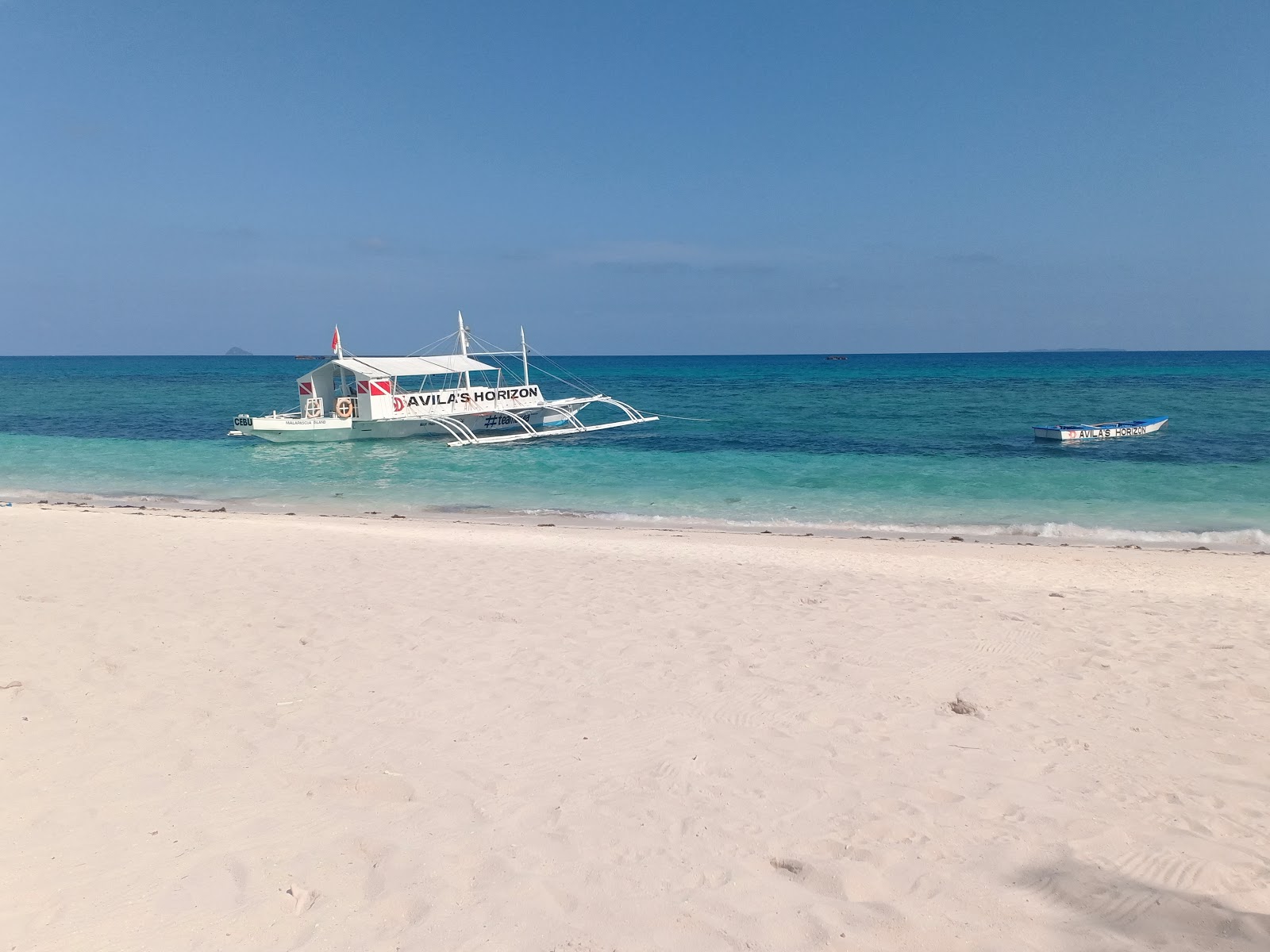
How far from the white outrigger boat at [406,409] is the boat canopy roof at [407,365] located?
0.10 feet

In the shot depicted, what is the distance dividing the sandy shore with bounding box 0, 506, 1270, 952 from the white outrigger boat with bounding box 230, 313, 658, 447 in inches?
866

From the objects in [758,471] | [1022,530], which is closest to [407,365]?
[758,471]

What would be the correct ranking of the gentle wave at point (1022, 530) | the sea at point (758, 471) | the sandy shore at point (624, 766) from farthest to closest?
1. the sea at point (758, 471)
2. the gentle wave at point (1022, 530)
3. the sandy shore at point (624, 766)

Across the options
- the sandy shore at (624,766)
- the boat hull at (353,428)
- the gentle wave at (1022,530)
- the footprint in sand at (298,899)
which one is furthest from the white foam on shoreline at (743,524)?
the footprint in sand at (298,899)

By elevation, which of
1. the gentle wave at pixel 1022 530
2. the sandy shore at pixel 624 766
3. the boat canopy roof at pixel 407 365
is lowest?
the gentle wave at pixel 1022 530

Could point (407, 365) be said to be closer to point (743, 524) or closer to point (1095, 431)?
point (743, 524)

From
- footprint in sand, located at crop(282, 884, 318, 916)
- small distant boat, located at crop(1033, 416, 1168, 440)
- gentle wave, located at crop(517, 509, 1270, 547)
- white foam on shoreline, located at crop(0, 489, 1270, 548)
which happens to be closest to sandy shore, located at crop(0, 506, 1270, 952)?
footprint in sand, located at crop(282, 884, 318, 916)

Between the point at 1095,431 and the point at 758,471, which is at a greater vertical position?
the point at 1095,431

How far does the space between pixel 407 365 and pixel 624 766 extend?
95.5 ft

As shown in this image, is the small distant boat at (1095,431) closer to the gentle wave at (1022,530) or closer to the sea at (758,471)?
the sea at (758,471)

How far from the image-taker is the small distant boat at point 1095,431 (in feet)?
87.1

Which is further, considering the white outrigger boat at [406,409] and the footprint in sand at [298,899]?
the white outrigger boat at [406,409]

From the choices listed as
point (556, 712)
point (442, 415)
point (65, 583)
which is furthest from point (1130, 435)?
point (65, 583)

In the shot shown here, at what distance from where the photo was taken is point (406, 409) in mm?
30656
